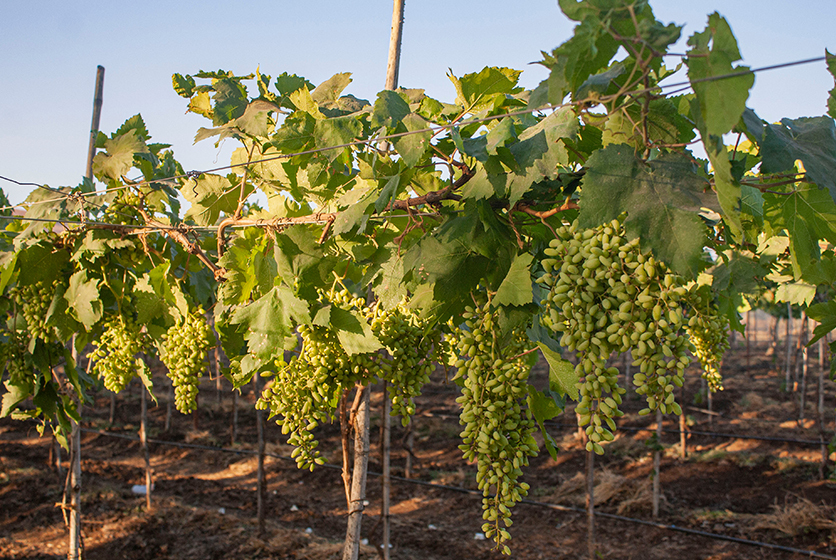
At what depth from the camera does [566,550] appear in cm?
654

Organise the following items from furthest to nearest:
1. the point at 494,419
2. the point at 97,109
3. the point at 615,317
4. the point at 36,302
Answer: the point at 97,109
the point at 36,302
the point at 494,419
the point at 615,317

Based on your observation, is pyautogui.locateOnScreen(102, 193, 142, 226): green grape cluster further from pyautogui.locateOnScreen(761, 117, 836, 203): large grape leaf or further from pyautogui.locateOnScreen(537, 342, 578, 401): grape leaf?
pyautogui.locateOnScreen(761, 117, 836, 203): large grape leaf

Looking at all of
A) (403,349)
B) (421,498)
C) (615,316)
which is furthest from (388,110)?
(421,498)

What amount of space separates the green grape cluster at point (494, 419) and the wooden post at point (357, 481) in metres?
0.92

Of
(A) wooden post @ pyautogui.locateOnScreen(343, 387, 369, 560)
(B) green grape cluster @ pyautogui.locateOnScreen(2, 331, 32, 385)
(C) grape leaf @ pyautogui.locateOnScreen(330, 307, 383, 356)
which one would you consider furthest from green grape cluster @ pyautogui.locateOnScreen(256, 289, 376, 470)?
(B) green grape cluster @ pyautogui.locateOnScreen(2, 331, 32, 385)

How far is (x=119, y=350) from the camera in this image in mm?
3008

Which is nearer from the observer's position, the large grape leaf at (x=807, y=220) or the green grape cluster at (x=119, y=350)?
the large grape leaf at (x=807, y=220)

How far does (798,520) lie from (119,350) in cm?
767

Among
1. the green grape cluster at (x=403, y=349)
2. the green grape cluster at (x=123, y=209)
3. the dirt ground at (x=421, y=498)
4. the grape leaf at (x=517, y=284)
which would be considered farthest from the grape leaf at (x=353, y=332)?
the dirt ground at (x=421, y=498)

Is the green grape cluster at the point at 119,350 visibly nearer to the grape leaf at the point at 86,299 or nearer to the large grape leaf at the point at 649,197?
the grape leaf at the point at 86,299

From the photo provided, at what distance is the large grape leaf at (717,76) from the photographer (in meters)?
0.91

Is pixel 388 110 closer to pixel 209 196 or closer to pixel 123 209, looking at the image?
pixel 209 196

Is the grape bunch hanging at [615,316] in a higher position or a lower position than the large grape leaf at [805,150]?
lower

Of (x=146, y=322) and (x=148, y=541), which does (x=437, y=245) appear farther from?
(x=148, y=541)
